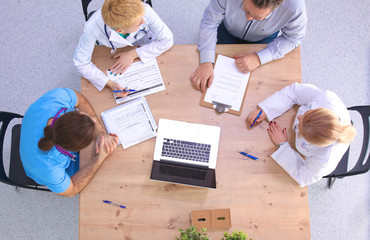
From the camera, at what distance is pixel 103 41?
1.49 metres

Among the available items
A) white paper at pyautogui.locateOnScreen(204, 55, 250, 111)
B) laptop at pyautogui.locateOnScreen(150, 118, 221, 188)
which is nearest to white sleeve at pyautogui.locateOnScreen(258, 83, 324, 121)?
white paper at pyautogui.locateOnScreen(204, 55, 250, 111)

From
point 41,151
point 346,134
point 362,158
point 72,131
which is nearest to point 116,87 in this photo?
point 72,131

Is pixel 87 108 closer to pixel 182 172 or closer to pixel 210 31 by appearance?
pixel 182 172

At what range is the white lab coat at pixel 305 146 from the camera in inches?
51.6

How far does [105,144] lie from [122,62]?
1.52ft

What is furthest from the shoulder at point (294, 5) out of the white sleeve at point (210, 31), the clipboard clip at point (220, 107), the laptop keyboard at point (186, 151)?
the laptop keyboard at point (186, 151)

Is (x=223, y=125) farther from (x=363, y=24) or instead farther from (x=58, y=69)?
(x=363, y=24)

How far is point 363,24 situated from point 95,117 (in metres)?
2.39

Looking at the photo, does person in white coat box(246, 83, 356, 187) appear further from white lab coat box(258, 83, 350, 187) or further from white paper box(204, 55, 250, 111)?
white paper box(204, 55, 250, 111)

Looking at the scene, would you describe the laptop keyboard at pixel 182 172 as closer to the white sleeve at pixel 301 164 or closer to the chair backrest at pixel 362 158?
the white sleeve at pixel 301 164

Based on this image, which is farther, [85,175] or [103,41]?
[103,41]

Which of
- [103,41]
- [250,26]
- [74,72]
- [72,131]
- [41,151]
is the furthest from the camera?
[74,72]

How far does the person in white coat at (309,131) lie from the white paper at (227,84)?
0.41ft

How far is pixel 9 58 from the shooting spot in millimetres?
2299
